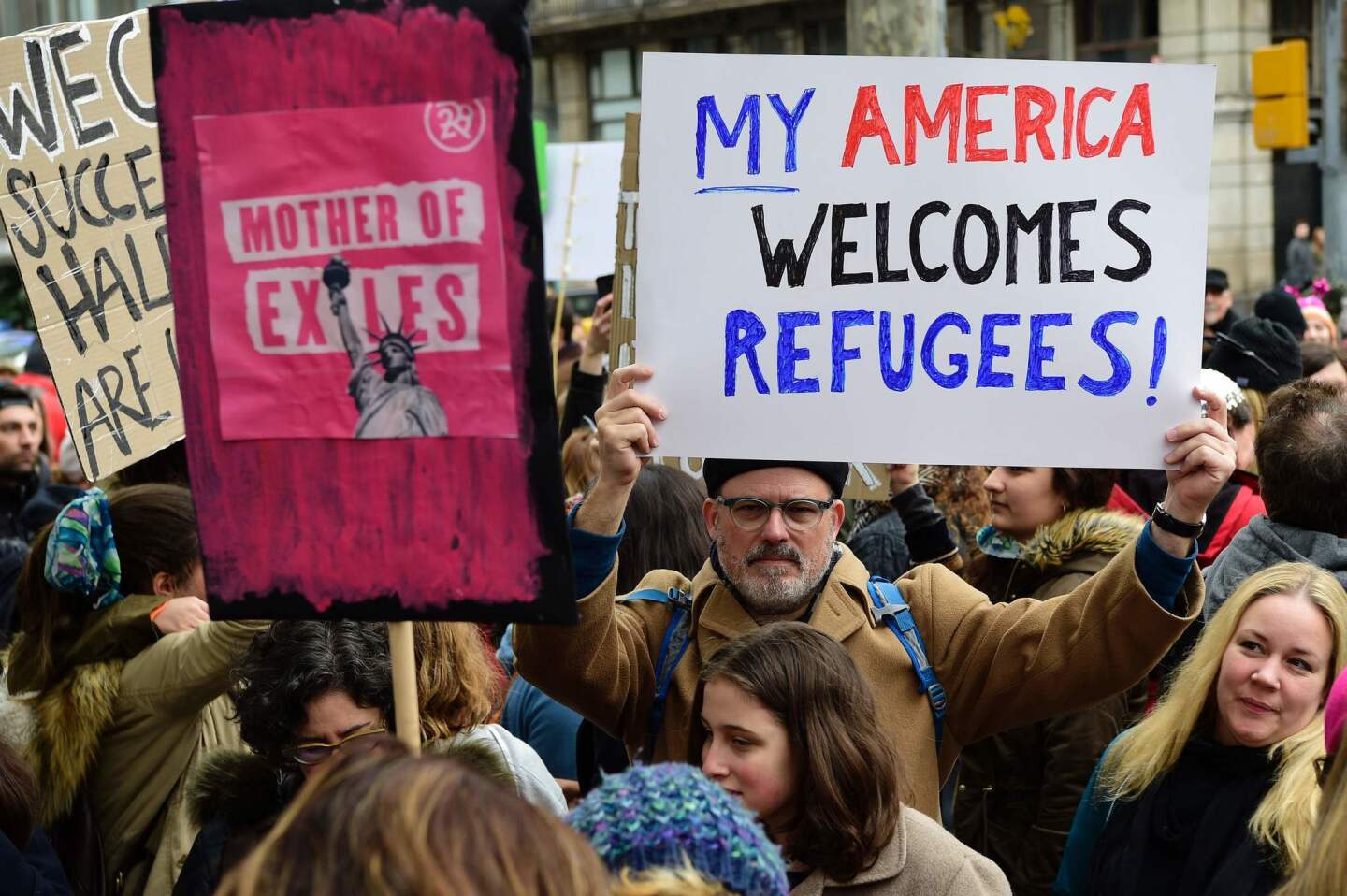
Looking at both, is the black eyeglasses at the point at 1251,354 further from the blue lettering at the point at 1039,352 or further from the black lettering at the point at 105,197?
the black lettering at the point at 105,197

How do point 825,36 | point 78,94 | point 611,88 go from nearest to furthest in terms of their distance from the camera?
point 78,94 < point 825,36 < point 611,88

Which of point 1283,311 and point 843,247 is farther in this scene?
point 1283,311

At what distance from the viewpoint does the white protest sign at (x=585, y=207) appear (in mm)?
8539

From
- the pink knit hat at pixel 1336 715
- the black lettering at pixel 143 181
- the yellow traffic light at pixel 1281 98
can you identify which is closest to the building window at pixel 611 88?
the yellow traffic light at pixel 1281 98

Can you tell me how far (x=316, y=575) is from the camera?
233cm

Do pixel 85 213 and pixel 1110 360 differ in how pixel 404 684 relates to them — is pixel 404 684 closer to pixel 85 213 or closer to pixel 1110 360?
pixel 1110 360

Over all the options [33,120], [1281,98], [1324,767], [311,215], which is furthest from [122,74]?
[1281,98]

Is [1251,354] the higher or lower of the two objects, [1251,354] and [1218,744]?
the higher

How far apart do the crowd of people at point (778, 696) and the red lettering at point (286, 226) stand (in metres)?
0.72

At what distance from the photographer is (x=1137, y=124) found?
2.94 meters

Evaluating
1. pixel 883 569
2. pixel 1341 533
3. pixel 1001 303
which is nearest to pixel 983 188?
pixel 1001 303

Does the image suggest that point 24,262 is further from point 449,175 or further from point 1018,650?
point 1018,650

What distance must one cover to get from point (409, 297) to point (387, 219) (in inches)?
4.5

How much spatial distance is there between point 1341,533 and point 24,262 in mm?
3169
